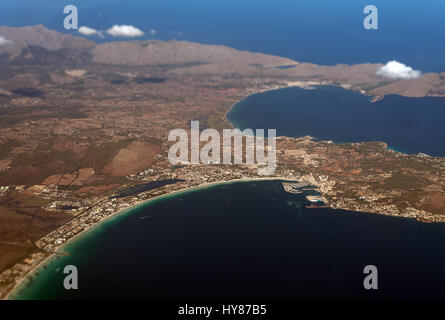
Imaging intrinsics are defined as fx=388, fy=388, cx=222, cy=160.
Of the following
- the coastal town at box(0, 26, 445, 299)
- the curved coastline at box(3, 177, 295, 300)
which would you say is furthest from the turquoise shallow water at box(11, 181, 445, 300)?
the coastal town at box(0, 26, 445, 299)

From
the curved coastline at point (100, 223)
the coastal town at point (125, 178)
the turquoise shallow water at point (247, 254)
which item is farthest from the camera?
the coastal town at point (125, 178)

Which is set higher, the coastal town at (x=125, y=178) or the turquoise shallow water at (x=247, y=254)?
the coastal town at (x=125, y=178)

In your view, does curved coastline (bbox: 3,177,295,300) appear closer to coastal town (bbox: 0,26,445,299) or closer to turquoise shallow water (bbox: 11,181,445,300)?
coastal town (bbox: 0,26,445,299)

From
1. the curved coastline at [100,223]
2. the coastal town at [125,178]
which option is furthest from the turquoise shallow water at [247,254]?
the coastal town at [125,178]

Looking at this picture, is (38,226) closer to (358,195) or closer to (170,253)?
(170,253)

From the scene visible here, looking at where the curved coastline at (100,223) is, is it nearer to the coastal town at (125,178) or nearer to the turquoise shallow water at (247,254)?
the coastal town at (125,178)

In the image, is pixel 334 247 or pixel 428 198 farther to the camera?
pixel 428 198

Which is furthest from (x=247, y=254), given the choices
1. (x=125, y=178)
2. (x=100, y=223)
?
(x=125, y=178)

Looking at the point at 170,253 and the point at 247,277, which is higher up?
the point at 170,253
